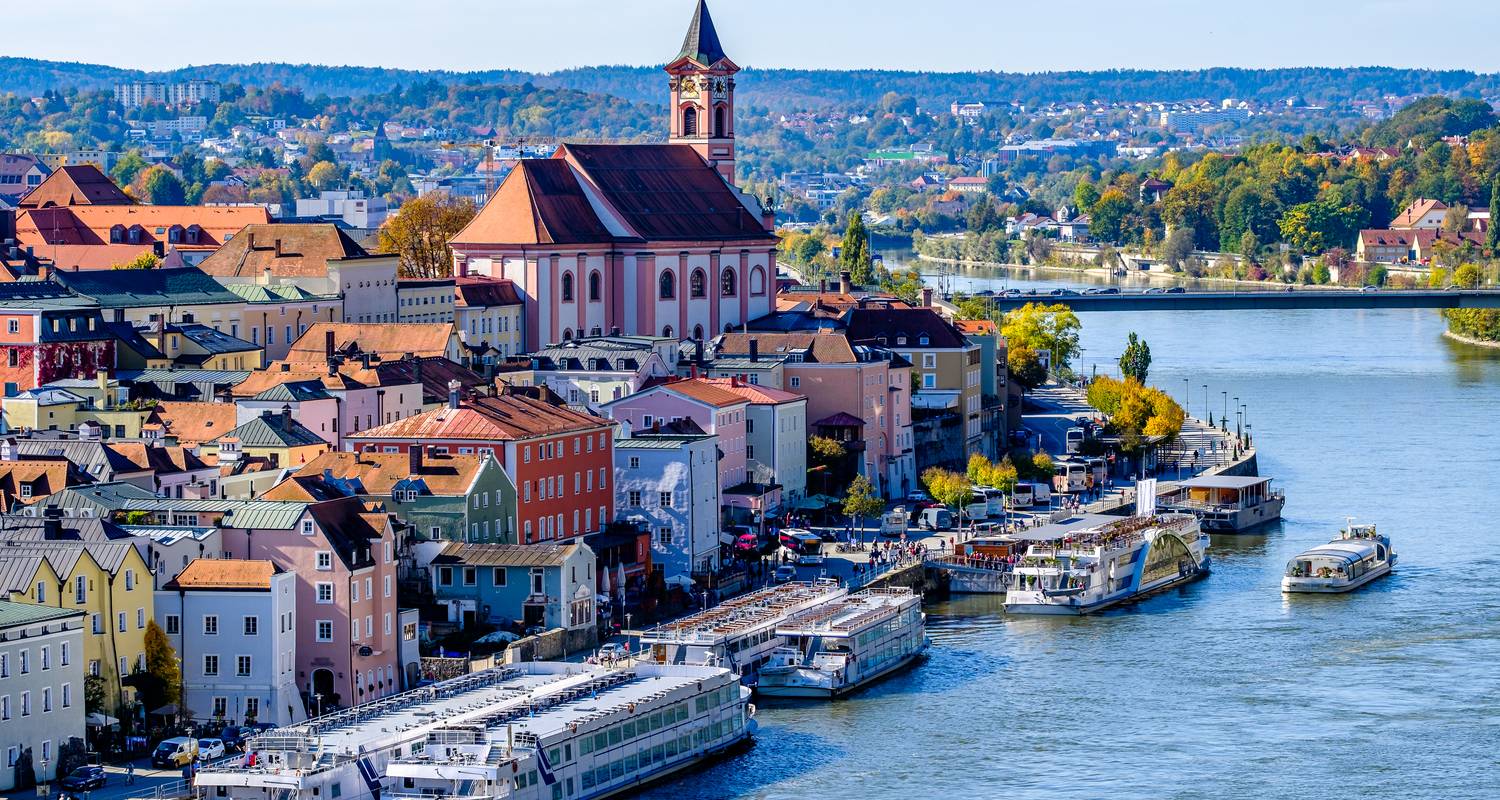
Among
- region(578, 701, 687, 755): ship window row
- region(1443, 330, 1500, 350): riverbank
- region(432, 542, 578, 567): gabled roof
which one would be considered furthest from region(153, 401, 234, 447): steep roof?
region(1443, 330, 1500, 350): riverbank

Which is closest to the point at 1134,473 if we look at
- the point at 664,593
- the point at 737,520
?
the point at 737,520

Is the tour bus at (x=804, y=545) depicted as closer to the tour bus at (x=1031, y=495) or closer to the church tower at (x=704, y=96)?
the tour bus at (x=1031, y=495)

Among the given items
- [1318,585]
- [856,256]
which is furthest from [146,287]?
[856,256]

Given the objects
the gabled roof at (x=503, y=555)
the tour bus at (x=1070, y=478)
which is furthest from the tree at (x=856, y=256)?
the gabled roof at (x=503, y=555)

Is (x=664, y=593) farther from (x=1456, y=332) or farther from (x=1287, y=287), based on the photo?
(x=1287, y=287)

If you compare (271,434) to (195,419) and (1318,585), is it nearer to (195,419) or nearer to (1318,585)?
(195,419)

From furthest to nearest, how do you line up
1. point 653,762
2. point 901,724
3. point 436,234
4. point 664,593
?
1. point 436,234
2. point 664,593
3. point 901,724
4. point 653,762
